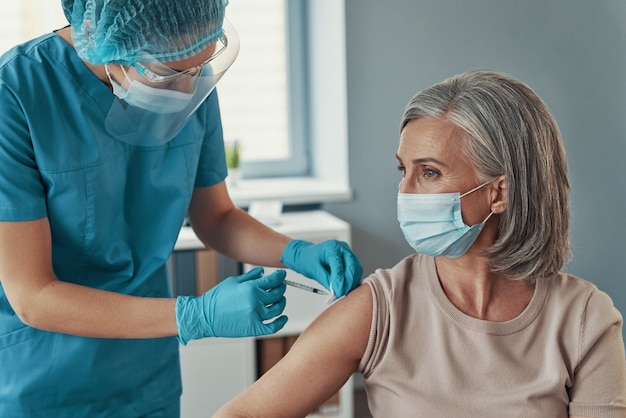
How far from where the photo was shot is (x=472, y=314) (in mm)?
1472

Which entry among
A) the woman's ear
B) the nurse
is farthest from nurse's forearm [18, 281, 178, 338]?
the woman's ear

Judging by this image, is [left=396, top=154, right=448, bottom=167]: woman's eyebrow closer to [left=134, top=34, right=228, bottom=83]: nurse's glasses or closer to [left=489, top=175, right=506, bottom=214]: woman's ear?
[left=489, top=175, right=506, bottom=214]: woman's ear

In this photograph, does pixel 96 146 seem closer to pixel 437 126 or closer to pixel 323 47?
pixel 437 126

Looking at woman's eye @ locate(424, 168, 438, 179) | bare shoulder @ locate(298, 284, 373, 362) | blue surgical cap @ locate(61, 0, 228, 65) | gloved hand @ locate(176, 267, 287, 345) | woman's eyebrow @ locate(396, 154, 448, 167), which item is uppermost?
blue surgical cap @ locate(61, 0, 228, 65)

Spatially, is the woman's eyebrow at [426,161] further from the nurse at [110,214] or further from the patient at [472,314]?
the nurse at [110,214]

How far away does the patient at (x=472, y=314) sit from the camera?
1389 millimetres

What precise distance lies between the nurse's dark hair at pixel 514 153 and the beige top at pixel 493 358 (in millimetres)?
98

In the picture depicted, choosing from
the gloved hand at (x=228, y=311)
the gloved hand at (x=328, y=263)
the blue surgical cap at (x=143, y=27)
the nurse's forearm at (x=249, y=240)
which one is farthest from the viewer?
the nurse's forearm at (x=249, y=240)

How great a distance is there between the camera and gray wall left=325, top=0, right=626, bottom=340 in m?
2.97

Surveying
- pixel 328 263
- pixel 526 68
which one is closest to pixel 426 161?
pixel 328 263

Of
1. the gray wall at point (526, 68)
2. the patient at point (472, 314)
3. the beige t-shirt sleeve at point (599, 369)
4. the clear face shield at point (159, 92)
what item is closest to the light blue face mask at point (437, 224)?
the patient at point (472, 314)

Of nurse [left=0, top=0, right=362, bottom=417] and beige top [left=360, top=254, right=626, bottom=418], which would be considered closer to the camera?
nurse [left=0, top=0, right=362, bottom=417]

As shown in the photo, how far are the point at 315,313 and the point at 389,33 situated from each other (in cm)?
110

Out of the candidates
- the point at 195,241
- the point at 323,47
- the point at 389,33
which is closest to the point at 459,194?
the point at 195,241
